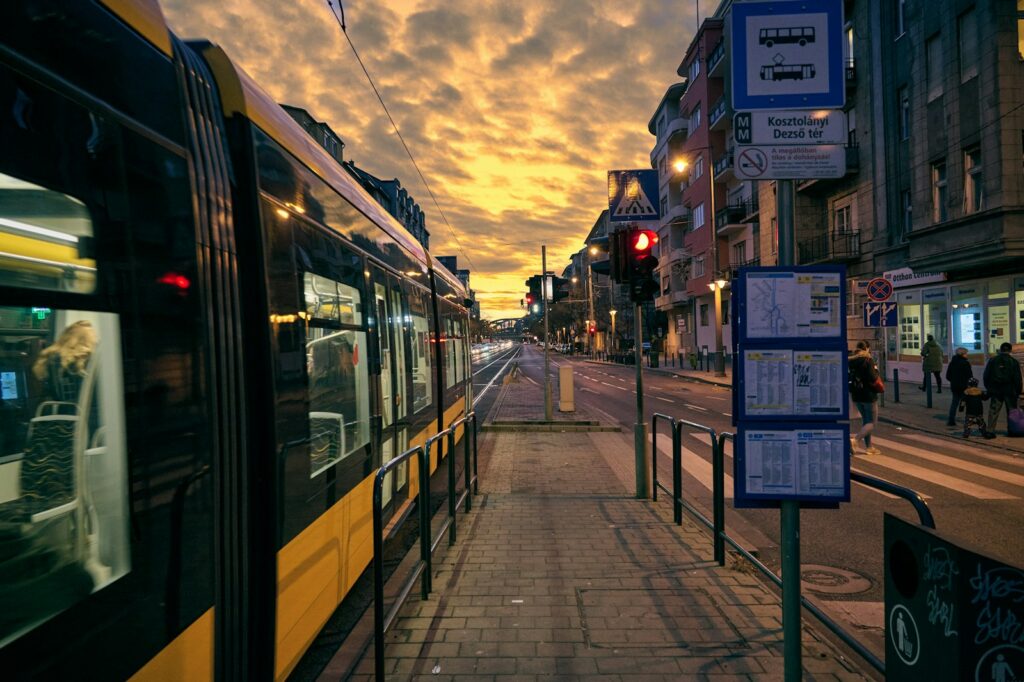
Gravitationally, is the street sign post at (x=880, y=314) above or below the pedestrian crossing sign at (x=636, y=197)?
below

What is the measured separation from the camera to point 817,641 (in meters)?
3.95

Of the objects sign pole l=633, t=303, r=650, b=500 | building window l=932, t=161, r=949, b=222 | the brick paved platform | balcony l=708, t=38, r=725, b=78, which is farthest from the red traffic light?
balcony l=708, t=38, r=725, b=78

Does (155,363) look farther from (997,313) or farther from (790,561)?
(997,313)

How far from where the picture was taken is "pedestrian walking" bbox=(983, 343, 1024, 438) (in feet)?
37.9

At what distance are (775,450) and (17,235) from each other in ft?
10.1

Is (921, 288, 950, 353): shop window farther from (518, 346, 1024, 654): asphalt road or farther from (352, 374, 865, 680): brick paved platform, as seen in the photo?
(352, 374, 865, 680): brick paved platform

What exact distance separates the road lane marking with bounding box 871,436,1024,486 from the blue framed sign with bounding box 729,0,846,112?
795 cm

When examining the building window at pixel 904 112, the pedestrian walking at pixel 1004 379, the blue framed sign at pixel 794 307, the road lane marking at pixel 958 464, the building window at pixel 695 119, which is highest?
the building window at pixel 695 119

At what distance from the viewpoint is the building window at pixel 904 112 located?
74.6ft

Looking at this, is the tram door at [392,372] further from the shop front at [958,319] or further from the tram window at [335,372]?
the shop front at [958,319]

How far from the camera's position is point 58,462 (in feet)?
6.23

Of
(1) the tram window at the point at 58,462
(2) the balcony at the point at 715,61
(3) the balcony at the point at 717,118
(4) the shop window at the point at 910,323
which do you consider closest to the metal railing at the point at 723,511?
(1) the tram window at the point at 58,462

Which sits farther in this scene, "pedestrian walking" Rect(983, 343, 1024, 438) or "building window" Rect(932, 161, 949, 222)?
"building window" Rect(932, 161, 949, 222)

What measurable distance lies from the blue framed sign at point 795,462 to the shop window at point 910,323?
2429cm
